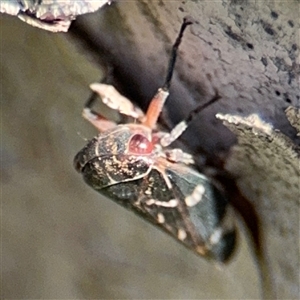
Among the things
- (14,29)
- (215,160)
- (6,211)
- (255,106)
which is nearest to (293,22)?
(255,106)

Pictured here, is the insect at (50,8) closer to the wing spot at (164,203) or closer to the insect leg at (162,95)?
the insect leg at (162,95)

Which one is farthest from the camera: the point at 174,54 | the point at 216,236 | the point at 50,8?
the point at 216,236

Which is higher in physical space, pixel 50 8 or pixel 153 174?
pixel 50 8

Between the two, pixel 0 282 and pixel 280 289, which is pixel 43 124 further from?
pixel 280 289

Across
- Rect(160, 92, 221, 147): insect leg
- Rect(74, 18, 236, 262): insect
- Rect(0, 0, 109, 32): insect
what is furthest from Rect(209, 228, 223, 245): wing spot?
Rect(0, 0, 109, 32): insect

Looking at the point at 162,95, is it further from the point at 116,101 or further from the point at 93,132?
the point at 93,132

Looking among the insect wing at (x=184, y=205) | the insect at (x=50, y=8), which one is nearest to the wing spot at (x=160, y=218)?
the insect wing at (x=184, y=205)

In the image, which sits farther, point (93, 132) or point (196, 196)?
point (93, 132)

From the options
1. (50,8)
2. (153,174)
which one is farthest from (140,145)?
(50,8)
